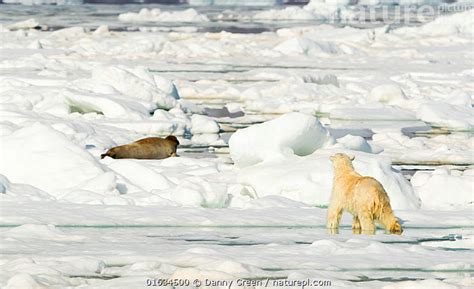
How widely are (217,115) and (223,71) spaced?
9.08 metres

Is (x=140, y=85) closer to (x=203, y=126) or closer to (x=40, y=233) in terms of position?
(x=203, y=126)

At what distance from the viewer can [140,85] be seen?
17391 millimetres

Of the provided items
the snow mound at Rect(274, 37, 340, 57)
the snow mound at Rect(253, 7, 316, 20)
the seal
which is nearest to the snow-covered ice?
the seal

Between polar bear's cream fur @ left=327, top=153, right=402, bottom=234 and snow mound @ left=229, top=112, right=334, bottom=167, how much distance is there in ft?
8.88

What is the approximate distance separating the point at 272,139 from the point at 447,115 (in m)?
6.99

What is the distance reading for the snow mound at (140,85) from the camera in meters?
17.2

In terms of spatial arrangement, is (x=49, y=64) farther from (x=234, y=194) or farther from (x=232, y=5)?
(x=232, y=5)

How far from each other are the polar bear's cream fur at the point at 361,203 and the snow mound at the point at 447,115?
8.81m

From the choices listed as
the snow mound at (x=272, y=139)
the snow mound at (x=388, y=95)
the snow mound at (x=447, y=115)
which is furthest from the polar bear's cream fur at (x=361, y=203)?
the snow mound at (x=388, y=95)

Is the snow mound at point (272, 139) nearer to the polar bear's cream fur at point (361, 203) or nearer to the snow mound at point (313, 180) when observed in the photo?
the snow mound at point (313, 180)

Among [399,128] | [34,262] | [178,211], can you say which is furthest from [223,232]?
[399,128]

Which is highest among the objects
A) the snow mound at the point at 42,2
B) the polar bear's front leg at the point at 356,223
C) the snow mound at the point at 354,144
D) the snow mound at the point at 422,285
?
the snow mound at the point at 422,285

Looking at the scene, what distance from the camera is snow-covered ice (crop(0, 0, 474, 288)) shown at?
6.11 m

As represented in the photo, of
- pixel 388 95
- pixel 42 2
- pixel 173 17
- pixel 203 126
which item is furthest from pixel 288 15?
pixel 203 126
